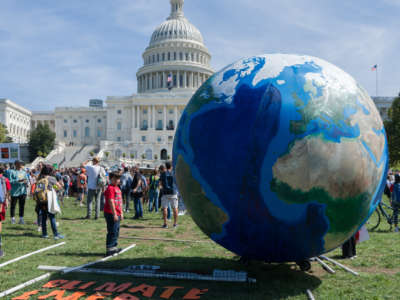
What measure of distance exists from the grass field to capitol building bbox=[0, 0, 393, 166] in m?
75.9

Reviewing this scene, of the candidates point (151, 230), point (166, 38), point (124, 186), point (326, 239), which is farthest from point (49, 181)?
point (166, 38)

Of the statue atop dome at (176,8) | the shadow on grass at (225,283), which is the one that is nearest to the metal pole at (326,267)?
the shadow on grass at (225,283)

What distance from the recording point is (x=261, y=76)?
5332 millimetres

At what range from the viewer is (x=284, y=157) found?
16.1 ft

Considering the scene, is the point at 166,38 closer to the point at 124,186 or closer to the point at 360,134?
the point at 124,186

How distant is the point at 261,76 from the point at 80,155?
263 ft

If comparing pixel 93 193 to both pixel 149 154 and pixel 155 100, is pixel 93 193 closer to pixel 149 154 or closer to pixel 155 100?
pixel 149 154

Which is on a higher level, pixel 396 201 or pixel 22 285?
pixel 396 201

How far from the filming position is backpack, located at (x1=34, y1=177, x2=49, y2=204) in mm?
10008

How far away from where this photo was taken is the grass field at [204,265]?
5.63 m

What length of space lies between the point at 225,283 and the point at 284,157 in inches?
89.9

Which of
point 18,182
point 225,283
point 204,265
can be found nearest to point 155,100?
point 18,182

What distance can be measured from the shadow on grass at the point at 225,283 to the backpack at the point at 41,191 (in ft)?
11.6

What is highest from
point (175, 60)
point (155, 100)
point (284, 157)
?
point (175, 60)
